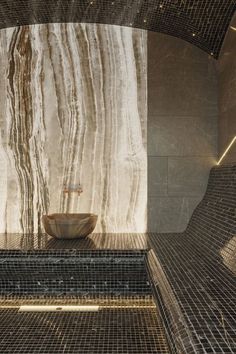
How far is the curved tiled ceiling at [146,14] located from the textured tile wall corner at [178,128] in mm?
181

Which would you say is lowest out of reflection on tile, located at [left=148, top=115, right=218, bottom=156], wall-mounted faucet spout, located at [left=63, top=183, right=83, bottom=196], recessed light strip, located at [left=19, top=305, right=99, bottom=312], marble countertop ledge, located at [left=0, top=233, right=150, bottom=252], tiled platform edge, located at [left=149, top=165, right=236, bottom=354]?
recessed light strip, located at [left=19, top=305, right=99, bottom=312]

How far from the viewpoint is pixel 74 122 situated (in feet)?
11.4

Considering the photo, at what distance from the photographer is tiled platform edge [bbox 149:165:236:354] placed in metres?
1.23

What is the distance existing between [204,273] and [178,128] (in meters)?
1.80

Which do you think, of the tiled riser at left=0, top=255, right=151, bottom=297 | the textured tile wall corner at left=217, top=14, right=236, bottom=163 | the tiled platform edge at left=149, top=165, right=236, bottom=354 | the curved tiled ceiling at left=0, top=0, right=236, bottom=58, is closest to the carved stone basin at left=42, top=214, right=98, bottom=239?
the tiled riser at left=0, top=255, right=151, bottom=297

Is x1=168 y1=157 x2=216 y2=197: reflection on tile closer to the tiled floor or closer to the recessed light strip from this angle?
the tiled floor

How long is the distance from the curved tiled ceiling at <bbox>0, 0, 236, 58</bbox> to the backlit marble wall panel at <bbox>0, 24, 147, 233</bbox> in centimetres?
15

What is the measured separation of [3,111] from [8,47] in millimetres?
641

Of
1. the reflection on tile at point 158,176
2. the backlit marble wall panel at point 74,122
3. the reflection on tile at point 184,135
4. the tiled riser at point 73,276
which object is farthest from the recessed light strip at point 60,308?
the reflection on tile at point 184,135

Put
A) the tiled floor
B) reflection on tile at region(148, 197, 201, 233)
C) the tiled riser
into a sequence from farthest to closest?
reflection on tile at region(148, 197, 201, 233) → the tiled riser → the tiled floor

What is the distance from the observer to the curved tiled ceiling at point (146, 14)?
2.95 m

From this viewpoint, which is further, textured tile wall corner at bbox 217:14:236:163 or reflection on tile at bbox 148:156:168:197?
reflection on tile at bbox 148:156:168:197

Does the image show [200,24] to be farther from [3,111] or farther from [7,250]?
[7,250]

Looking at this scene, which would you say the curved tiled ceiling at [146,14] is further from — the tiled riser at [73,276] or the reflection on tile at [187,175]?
the tiled riser at [73,276]
